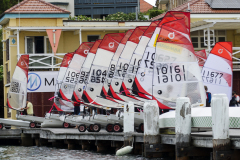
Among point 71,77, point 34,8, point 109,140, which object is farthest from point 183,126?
point 34,8

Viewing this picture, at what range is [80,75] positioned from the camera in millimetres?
25781

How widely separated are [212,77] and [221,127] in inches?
462

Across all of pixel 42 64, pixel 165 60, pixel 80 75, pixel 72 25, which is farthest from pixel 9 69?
pixel 165 60

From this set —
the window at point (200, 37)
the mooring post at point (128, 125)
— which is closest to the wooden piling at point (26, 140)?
the mooring post at point (128, 125)

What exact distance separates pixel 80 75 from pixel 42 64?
8650mm

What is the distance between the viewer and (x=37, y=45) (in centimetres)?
3522

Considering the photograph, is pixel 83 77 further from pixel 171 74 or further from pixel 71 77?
pixel 171 74

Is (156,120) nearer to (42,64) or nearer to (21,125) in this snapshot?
(21,125)

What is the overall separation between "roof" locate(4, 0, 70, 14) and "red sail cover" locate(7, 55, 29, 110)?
19.6 feet

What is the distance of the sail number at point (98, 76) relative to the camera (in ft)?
78.3

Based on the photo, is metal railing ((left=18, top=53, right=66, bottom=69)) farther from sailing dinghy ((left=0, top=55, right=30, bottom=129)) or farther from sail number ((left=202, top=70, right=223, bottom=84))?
sail number ((left=202, top=70, right=223, bottom=84))

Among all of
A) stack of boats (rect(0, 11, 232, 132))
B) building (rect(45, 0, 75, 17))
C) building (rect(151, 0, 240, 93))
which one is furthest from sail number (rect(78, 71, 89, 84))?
building (rect(45, 0, 75, 17))

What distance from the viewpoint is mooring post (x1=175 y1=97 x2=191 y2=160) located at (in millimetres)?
12625

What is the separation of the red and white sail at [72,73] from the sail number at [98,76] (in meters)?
3.37
